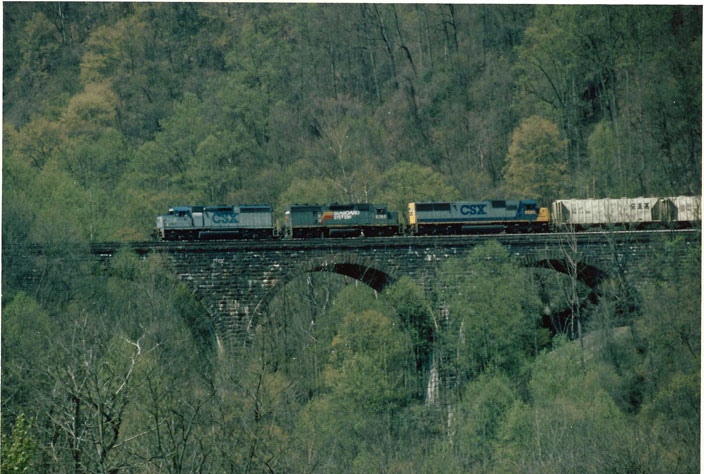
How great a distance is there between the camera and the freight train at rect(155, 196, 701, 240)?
1339 inches

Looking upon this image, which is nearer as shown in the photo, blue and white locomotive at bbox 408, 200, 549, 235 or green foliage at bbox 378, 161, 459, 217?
blue and white locomotive at bbox 408, 200, 549, 235

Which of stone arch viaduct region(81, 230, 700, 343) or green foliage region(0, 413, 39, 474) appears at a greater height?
stone arch viaduct region(81, 230, 700, 343)

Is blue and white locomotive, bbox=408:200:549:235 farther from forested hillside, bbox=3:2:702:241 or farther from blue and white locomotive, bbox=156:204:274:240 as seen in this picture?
blue and white locomotive, bbox=156:204:274:240

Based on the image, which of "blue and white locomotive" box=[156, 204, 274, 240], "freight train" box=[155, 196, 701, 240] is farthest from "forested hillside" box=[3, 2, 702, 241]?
"blue and white locomotive" box=[156, 204, 274, 240]

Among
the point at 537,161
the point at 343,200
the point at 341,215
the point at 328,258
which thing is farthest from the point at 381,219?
the point at 537,161

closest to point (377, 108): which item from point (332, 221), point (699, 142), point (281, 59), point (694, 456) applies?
point (281, 59)

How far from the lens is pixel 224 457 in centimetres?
1798

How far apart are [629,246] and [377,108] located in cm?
2353

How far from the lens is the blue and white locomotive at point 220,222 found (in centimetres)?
3397

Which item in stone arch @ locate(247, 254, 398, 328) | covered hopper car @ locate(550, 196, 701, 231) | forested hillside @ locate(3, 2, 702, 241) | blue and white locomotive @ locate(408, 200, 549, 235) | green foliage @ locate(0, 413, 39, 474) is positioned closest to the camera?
green foliage @ locate(0, 413, 39, 474)

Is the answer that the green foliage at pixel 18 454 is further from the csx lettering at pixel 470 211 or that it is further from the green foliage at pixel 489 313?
the csx lettering at pixel 470 211

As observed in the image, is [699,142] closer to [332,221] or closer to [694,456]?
[694,456]

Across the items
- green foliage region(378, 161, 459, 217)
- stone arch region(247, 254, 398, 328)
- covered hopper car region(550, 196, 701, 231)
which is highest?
green foliage region(378, 161, 459, 217)

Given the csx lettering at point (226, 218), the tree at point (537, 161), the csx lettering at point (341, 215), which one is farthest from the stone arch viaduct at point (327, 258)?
the tree at point (537, 161)
